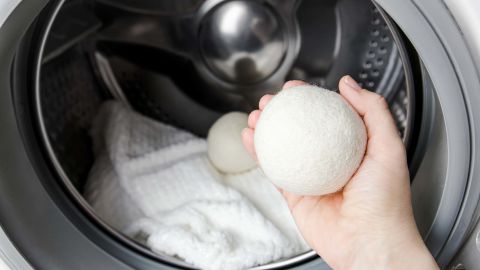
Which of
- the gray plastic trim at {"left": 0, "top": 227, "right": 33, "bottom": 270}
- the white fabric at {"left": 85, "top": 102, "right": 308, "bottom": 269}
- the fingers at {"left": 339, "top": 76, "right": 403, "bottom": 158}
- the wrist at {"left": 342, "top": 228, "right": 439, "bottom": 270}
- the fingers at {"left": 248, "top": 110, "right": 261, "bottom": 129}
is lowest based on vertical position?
the white fabric at {"left": 85, "top": 102, "right": 308, "bottom": 269}

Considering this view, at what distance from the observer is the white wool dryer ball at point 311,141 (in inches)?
21.5

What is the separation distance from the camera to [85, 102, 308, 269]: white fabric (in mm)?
728

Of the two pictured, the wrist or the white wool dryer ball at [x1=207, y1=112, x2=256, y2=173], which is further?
the white wool dryer ball at [x1=207, y1=112, x2=256, y2=173]

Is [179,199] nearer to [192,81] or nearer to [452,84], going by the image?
[192,81]

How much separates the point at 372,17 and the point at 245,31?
0.21 m

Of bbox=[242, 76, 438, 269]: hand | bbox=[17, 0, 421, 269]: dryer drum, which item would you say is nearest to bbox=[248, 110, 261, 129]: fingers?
bbox=[242, 76, 438, 269]: hand

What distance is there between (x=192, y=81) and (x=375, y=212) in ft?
1.70

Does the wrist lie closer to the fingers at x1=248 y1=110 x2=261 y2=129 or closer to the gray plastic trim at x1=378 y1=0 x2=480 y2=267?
the gray plastic trim at x1=378 y1=0 x2=480 y2=267

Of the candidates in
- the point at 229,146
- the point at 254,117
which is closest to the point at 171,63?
the point at 229,146

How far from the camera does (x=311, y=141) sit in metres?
0.55

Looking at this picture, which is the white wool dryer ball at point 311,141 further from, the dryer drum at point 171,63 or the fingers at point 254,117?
the dryer drum at point 171,63

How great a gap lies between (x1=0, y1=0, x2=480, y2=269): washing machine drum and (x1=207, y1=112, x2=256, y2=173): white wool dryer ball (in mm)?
109

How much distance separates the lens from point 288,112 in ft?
1.83

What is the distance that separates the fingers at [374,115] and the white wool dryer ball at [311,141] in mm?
16
